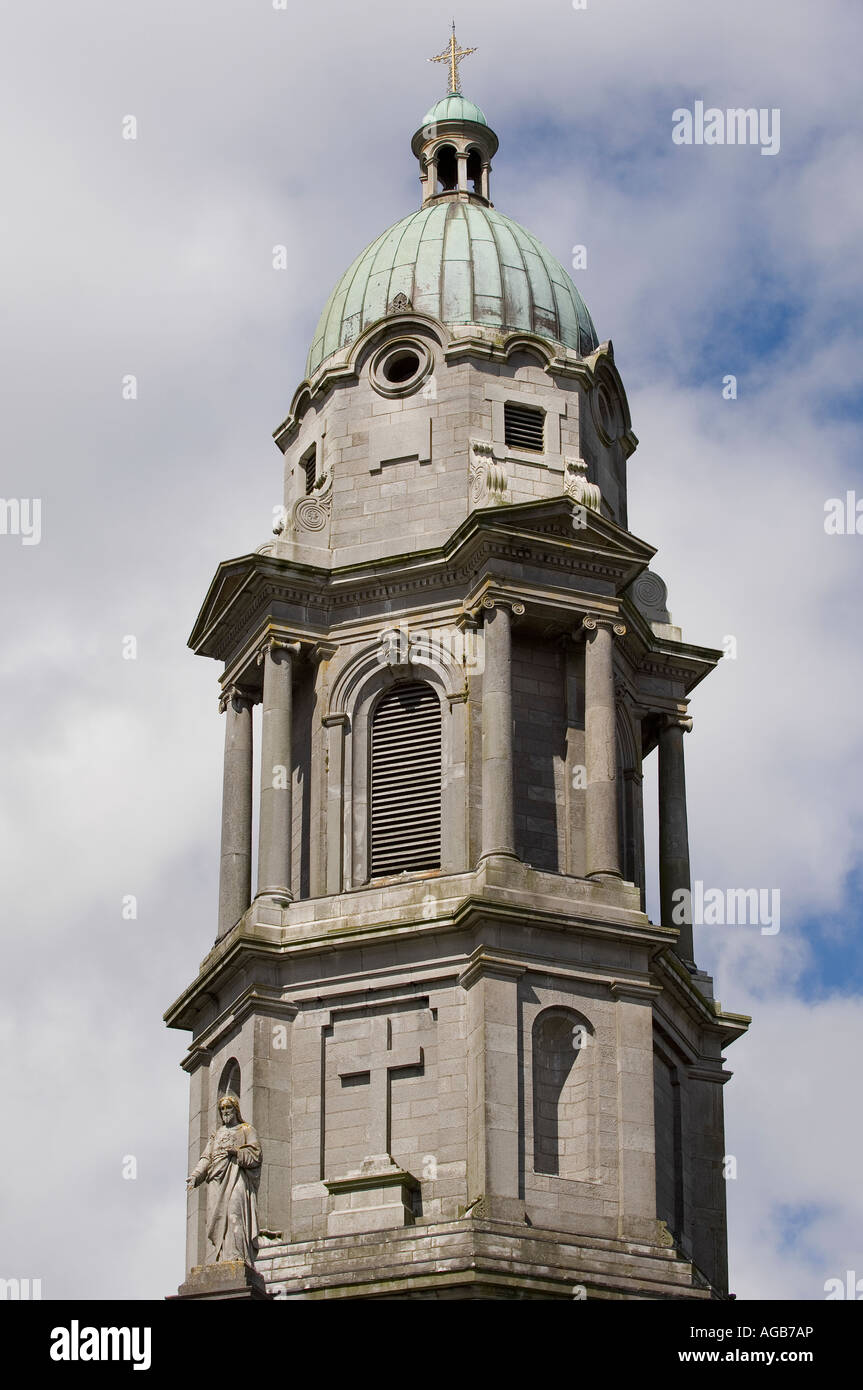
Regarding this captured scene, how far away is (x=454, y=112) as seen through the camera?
65.1 meters

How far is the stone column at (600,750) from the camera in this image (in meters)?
54.5

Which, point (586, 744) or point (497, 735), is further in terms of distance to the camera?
point (586, 744)

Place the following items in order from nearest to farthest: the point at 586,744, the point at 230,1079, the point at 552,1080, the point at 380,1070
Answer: the point at 552,1080 < the point at 380,1070 < the point at 230,1079 < the point at 586,744

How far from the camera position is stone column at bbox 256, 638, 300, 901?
55.1 m

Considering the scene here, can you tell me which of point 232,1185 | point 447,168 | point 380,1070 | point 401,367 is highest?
point 447,168

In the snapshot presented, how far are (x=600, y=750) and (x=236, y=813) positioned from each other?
753 centimetres

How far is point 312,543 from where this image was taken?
58781mm

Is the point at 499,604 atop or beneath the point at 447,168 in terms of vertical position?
beneath

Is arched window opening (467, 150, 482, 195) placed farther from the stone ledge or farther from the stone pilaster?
the stone ledge

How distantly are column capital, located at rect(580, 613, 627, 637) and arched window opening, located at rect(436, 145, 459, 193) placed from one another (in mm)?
13202

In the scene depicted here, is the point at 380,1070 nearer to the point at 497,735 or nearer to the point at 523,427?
the point at 497,735

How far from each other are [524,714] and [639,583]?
6266 millimetres

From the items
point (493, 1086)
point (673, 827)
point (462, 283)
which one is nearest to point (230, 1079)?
point (493, 1086)
